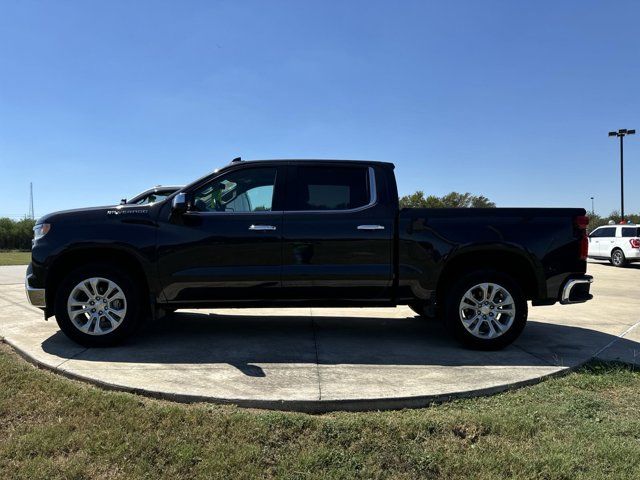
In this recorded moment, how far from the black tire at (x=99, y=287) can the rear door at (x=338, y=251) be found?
159 cm

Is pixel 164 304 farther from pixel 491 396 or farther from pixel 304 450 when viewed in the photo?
pixel 491 396

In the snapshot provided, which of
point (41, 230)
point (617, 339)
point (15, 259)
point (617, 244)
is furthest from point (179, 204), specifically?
point (15, 259)

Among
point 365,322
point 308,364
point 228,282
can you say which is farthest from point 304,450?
point 365,322

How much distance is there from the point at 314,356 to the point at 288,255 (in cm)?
106

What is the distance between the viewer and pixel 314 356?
16.6 feet

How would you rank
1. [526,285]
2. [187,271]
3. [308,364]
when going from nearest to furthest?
[308,364]
[187,271]
[526,285]

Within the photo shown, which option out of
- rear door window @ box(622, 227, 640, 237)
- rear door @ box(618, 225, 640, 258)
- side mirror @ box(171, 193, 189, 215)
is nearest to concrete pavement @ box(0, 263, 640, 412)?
side mirror @ box(171, 193, 189, 215)

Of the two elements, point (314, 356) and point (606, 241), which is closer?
point (314, 356)

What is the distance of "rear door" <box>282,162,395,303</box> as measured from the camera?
17.4ft

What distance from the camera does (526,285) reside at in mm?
5664

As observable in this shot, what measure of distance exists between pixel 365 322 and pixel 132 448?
13.7ft

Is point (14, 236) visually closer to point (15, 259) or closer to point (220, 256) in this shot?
point (15, 259)

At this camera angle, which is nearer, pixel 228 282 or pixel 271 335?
pixel 228 282

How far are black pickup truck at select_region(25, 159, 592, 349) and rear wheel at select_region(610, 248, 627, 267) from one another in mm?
17811
